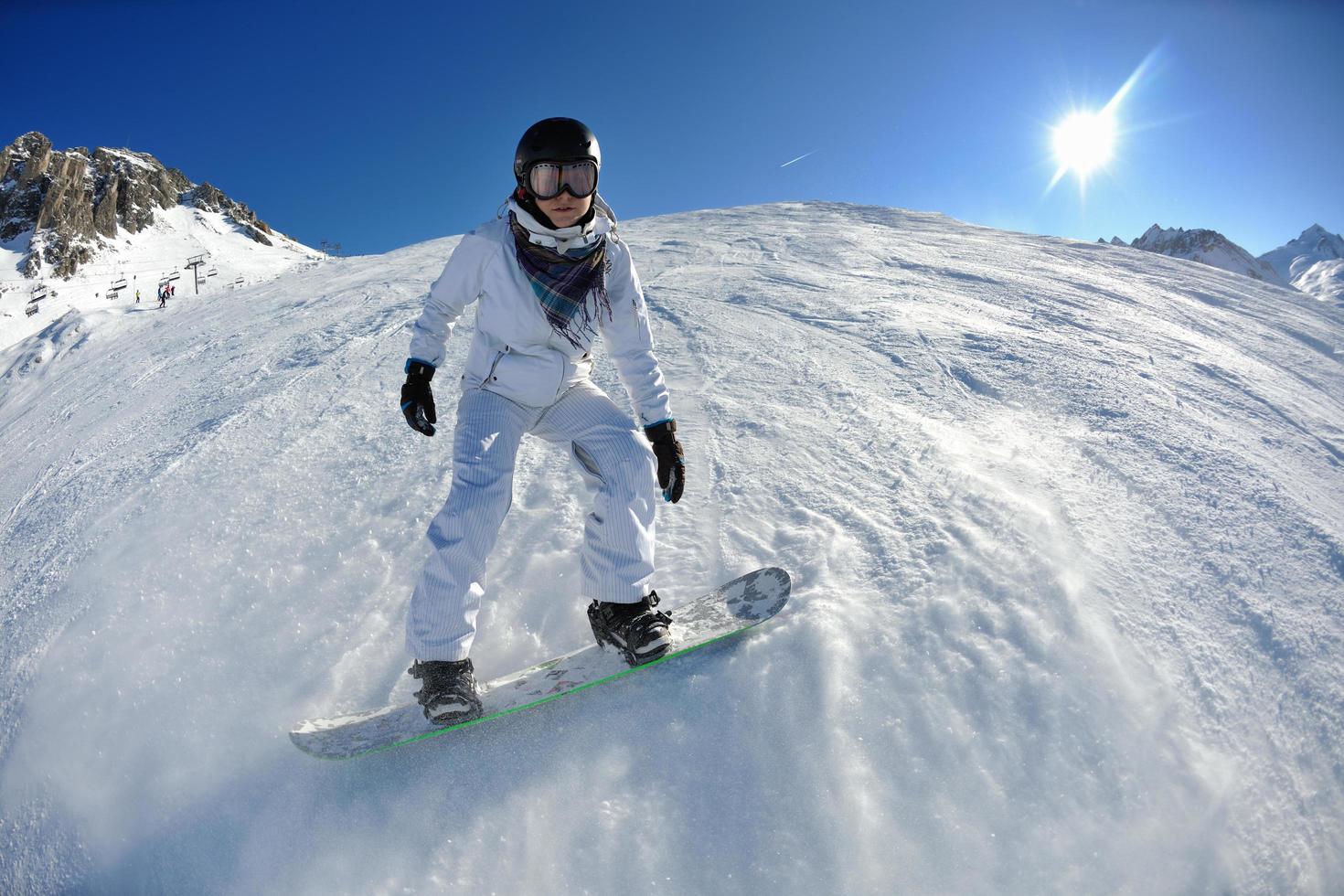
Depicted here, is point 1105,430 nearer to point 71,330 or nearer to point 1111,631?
point 1111,631

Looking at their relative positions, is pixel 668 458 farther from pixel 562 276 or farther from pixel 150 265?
pixel 150 265

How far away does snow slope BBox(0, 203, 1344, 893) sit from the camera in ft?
5.28

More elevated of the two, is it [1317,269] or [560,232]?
[1317,269]

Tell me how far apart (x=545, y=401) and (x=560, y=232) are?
2.20 ft

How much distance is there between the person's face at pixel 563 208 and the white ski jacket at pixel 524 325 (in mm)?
34

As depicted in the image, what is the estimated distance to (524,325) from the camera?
93.8 inches

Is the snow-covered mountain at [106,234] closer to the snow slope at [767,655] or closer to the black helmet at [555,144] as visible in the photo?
the snow slope at [767,655]

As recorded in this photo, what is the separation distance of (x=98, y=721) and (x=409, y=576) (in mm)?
1074

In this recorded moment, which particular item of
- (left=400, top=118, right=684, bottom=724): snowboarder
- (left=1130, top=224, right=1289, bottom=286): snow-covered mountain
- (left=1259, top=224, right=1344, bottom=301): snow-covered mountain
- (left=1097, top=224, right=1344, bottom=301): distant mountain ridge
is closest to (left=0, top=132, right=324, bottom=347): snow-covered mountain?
(left=400, top=118, right=684, bottom=724): snowboarder

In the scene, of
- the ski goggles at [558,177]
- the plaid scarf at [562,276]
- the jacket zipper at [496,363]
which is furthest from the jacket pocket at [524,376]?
the ski goggles at [558,177]

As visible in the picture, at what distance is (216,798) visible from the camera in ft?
5.93

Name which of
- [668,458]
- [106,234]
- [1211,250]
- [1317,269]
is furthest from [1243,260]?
[106,234]

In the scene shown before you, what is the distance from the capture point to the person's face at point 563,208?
229 cm

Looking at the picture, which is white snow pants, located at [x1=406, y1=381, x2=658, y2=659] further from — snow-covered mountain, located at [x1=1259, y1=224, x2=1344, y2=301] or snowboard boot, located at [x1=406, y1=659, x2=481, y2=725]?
snow-covered mountain, located at [x1=1259, y1=224, x2=1344, y2=301]
